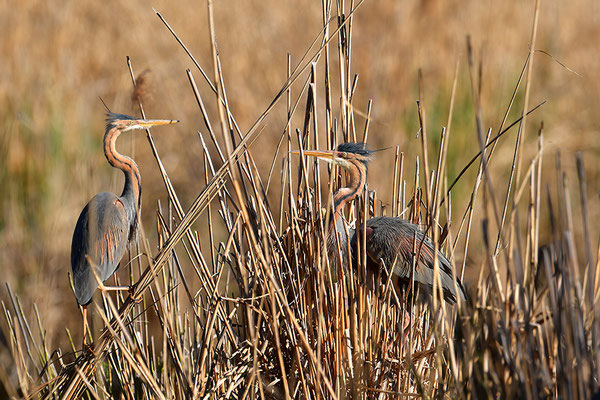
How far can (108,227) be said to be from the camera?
97.4 inches

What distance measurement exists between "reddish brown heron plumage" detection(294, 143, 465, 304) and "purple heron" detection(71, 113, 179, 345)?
710mm

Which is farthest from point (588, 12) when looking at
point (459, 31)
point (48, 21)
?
point (48, 21)

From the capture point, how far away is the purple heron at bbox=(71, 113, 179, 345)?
238 centimetres

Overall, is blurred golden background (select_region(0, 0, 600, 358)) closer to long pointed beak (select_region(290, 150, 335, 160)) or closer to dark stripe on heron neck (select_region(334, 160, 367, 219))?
dark stripe on heron neck (select_region(334, 160, 367, 219))

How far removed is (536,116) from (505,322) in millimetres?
4552

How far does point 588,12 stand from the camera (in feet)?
22.8

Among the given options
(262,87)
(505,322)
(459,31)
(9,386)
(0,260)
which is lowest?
(0,260)

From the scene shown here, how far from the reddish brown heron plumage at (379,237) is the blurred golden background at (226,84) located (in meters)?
2.22

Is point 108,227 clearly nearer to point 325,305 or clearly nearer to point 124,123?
point 124,123

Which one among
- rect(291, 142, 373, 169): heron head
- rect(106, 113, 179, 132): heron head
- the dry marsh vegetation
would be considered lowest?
Answer: the dry marsh vegetation

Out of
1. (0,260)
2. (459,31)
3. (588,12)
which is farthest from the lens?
(588,12)

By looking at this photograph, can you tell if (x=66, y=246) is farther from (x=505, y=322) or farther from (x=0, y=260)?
(x=505, y=322)

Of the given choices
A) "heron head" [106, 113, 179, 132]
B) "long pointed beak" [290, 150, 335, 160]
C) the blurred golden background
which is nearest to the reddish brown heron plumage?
"long pointed beak" [290, 150, 335, 160]

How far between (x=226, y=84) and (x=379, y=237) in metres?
3.53
